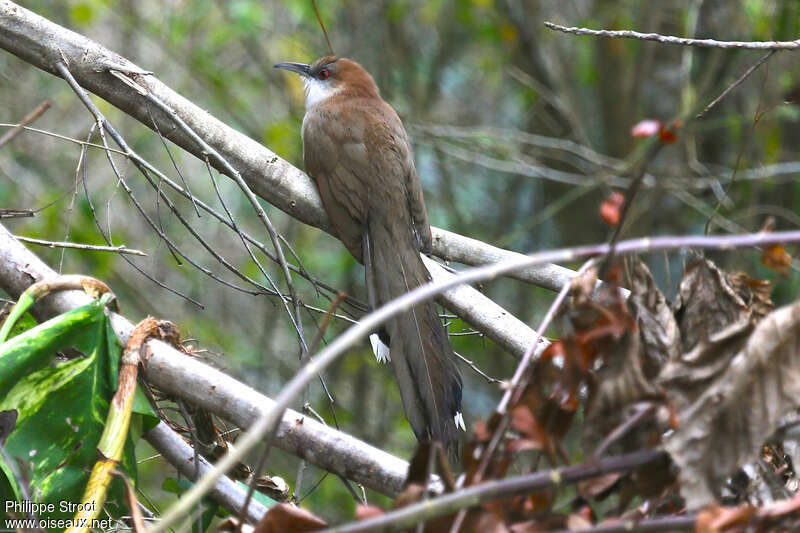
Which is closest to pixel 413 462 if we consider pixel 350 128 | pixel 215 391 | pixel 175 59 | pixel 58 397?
pixel 215 391

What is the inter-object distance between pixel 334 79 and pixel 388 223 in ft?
5.21

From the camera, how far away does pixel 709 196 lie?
8047 mm

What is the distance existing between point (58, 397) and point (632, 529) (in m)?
1.34

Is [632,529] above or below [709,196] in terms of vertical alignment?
below

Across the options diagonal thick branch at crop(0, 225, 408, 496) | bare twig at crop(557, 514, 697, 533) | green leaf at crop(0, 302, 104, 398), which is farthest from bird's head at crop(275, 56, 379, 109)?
bare twig at crop(557, 514, 697, 533)

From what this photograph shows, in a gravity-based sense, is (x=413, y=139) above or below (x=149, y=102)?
above

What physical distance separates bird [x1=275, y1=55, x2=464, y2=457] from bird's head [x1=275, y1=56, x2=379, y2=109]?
0.05 feet

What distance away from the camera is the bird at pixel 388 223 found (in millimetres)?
2666

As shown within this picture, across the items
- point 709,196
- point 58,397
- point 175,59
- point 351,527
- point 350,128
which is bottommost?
point 351,527

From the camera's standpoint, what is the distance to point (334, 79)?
5.03 meters

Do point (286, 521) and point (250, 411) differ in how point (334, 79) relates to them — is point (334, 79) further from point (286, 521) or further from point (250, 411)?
point (286, 521)

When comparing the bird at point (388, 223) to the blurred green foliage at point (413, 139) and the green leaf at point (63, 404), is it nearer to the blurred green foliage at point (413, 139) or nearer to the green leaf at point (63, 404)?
the green leaf at point (63, 404)

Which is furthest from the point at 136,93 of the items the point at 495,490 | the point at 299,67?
the point at 299,67

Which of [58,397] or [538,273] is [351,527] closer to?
[58,397]
